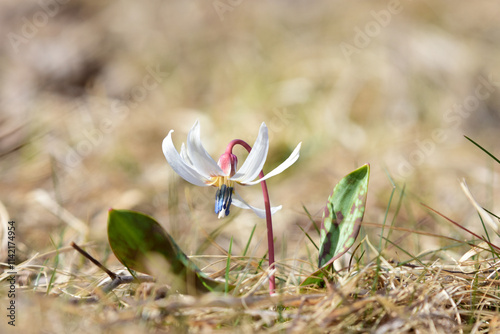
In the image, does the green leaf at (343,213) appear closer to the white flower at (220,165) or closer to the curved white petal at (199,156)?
the white flower at (220,165)

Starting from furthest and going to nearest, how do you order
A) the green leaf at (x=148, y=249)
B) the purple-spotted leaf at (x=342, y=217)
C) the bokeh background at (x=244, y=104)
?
the bokeh background at (x=244, y=104), the purple-spotted leaf at (x=342, y=217), the green leaf at (x=148, y=249)

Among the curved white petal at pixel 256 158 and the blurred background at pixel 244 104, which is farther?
the blurred background at pixel 244 104

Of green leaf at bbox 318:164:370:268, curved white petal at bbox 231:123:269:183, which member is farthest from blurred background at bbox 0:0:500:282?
curved white petal at bbox 231:123:269:183

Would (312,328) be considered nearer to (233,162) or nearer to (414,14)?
(233,162)

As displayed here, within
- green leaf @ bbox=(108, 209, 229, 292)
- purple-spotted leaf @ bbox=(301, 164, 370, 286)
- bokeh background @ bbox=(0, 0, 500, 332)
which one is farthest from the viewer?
bokeh background @ bbox=(0, 0, 500, 332)

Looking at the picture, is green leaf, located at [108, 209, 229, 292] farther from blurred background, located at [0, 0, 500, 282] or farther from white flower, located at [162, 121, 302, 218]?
blurred background, located at [0, 0, 500, 282]

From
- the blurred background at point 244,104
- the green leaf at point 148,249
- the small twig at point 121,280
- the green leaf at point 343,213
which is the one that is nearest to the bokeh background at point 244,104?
the blurred background at point 244,104

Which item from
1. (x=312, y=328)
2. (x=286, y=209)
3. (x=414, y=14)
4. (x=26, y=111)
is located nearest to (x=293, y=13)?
(x=414, y=14)
